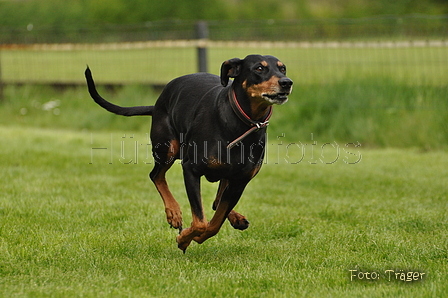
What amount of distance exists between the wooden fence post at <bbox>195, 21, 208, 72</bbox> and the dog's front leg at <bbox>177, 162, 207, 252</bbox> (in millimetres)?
7357

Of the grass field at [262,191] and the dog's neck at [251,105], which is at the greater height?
the dog's neck at [251,105]

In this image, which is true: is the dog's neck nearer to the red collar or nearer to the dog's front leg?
the red collar

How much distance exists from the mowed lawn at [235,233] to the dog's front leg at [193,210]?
16cm

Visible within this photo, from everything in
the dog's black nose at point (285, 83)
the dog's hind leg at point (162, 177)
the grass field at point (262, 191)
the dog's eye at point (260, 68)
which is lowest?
the grass field at point (262, 191)

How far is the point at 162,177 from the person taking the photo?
479 cm

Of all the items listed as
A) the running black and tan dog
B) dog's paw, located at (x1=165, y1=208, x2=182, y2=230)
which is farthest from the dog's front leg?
dog's paw, located at (x1=165, y1=208, x2=182, y2=230)

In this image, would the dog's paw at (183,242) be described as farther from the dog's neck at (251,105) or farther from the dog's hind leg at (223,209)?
the dog's neck at (251,105)

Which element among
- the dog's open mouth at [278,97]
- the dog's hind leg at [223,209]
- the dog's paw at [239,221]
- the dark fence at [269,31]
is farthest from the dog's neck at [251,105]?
the dark fence at [269,31]

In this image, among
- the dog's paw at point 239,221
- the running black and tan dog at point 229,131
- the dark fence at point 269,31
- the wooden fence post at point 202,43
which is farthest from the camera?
the wooden fence post at point 202,43

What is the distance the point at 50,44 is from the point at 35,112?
1815 mm

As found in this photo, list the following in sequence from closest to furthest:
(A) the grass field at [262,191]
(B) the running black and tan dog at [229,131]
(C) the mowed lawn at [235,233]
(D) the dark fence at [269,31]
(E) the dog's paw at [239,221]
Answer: (C) the mowed lawn at [235,233] → (A) the grass field at [262,191] → (B) the running black and tan dog at [229,131] → (E) the dog's paw at [239,221] → (D) the dark fence at [269,31]

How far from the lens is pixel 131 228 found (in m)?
4.89

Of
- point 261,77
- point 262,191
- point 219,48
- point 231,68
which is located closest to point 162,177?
point 231,68

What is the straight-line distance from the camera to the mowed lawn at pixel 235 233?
3564mm
